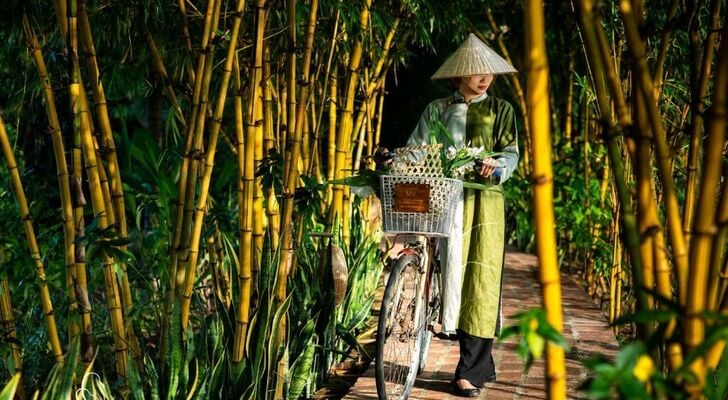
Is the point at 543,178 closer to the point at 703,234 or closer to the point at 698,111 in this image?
the point at 703,234

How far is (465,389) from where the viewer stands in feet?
13.0

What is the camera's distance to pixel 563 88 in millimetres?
9195

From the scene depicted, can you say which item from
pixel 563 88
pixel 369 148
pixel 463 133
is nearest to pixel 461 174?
pixel 463 133

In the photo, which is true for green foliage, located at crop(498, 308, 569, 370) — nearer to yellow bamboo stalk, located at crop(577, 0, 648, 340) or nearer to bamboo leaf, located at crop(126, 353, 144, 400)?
yellow bamboo stalk, located at crop(577, 0, 648, 340)

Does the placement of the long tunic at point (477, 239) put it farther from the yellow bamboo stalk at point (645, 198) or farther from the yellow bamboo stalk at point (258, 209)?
the yellow bamboo stalk at point (645, 198)

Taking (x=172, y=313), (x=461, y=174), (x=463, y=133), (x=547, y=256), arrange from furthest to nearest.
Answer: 1. (x=463, y=133)
2. (x=461, y=174)
3. (x=172, y=313)
4. (x=547, y=256)

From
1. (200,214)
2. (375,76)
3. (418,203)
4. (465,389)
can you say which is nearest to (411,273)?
(418,203)

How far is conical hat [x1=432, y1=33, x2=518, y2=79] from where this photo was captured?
3.90m

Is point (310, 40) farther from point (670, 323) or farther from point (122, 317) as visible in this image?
point (670, 323)

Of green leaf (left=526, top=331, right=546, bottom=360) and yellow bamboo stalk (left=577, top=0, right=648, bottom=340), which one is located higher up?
yellow bamboo stalk (left=577, top=0, right=648, bottom=340)

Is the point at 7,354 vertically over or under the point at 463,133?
under

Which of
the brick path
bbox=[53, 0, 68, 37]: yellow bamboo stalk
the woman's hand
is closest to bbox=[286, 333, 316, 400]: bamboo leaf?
the brick path

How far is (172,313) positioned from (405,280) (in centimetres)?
105

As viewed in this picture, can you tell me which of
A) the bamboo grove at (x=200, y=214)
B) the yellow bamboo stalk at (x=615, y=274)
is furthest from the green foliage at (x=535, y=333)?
the yellow bamboo stalk at (x=615, y=274)
